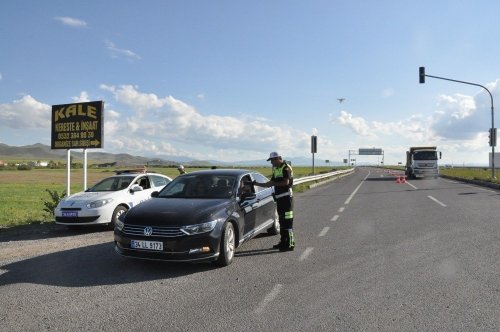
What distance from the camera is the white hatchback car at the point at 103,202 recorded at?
9820mm

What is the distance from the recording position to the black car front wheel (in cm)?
644

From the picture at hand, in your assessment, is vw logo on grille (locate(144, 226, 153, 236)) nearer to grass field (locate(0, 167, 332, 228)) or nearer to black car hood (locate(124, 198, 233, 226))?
black car hood (locate(124, 198, 233, 226))

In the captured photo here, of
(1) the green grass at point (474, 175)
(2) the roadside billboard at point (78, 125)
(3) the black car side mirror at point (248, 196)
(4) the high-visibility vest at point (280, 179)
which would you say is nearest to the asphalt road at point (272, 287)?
(3) the black car side mirror at point (248, 196)

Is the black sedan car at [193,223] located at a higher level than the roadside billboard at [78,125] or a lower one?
lower

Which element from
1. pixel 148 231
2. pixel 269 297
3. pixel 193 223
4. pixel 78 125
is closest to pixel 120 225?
pixel 148 231

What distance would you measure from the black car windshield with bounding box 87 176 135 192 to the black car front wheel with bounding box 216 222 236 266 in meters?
5.39

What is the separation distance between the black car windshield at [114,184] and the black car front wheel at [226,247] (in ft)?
17.7

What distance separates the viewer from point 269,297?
5004 millimetres

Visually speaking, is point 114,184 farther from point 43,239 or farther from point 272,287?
point 272,287

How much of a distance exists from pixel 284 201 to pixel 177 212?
87.2 inches

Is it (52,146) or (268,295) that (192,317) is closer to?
(268,295)

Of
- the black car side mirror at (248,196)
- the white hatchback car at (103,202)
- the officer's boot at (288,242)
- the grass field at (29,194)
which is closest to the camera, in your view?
the black car side mirror at (248,196)

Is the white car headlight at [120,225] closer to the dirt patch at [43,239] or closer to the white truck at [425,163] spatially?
the dirt patch at [43,239]

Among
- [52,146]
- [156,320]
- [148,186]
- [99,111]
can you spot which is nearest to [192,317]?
[156,320]
